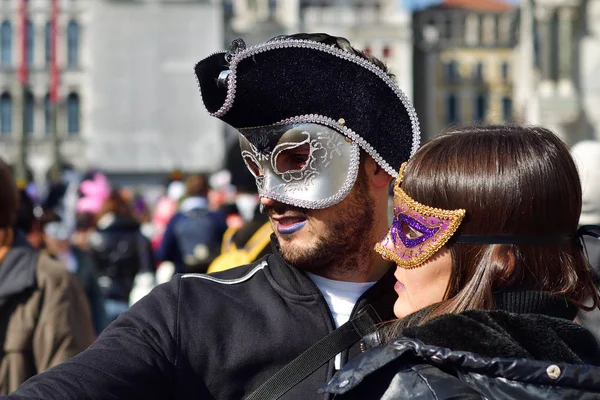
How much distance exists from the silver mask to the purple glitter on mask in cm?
56

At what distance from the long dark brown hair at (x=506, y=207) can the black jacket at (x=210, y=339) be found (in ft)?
1.79

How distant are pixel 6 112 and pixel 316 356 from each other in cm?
5491

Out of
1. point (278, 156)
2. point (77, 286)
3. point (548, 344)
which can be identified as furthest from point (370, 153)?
point (77, 286)

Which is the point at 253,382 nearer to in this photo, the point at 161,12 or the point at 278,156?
the point at 278,156

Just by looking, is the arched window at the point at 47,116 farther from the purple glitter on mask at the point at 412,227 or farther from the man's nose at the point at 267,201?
the purple glitter on mask at the point at 412,227

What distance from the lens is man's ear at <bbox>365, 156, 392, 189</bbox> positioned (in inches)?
115

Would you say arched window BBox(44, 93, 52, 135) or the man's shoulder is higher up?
arched window BBox(44, 93, 52, 135)

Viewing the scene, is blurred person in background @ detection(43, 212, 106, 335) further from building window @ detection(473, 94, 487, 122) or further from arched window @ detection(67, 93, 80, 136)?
building window @ detection(473, 94, 487, 122)

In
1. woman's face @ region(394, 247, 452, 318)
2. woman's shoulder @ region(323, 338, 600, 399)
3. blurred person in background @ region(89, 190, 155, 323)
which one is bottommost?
blurred person in background @ region(89, 190, 155, 323)

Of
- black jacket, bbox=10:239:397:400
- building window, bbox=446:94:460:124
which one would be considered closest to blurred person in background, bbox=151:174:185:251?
black jacket, bbox=10:239:397:400

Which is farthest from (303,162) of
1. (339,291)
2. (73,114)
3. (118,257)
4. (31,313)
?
(73,114)

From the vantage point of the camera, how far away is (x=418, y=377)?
1.86m

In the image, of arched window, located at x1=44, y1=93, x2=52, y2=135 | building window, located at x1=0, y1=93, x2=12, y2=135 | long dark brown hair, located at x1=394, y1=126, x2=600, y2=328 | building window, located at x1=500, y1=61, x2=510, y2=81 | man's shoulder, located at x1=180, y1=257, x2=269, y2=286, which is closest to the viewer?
long dark brown hair, located at x1=394, y1=126, x2=600, y2=328

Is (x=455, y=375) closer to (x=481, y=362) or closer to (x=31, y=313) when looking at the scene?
(x=481, y=362)
